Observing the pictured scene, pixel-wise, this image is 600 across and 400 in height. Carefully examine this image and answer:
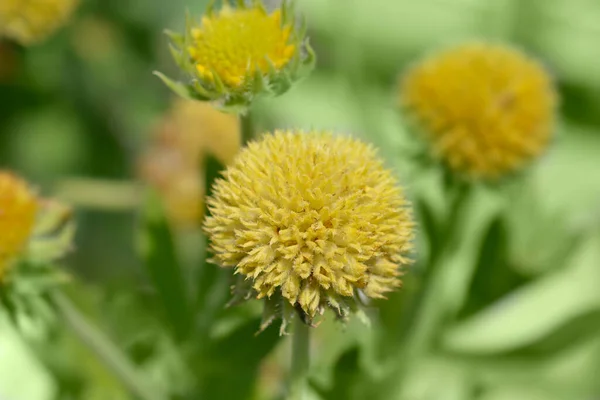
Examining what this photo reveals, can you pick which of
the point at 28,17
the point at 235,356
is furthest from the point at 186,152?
A: the point at 235,356

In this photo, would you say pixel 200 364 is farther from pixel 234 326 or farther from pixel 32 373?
pixel 32 373

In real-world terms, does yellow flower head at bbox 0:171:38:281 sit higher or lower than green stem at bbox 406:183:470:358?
lower

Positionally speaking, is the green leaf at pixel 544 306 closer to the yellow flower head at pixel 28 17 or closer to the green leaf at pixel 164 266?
the green leaf at pixel 164 266

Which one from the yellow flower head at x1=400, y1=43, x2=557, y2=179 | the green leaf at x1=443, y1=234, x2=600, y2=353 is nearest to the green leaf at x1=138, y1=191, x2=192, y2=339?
the yellow flower head at x1=400, y1=43, x2=557, y2=179

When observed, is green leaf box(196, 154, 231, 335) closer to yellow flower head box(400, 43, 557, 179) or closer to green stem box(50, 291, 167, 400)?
green stem box(50, 291, 167, 400)

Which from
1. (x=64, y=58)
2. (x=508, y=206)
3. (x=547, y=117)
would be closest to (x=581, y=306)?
(x=508, y=206)

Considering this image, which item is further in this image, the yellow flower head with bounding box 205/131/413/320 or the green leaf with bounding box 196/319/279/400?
the green leaf with bounding box 196/319/279/400

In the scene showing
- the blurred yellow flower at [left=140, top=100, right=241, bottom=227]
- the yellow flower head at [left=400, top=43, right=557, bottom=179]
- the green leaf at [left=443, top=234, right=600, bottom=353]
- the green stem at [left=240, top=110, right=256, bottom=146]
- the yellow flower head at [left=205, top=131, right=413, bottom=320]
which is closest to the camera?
the yellow flower head at [left=205, top=131, right=413, bottom=320]

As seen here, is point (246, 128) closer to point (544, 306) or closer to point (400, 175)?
point (400, 175)
